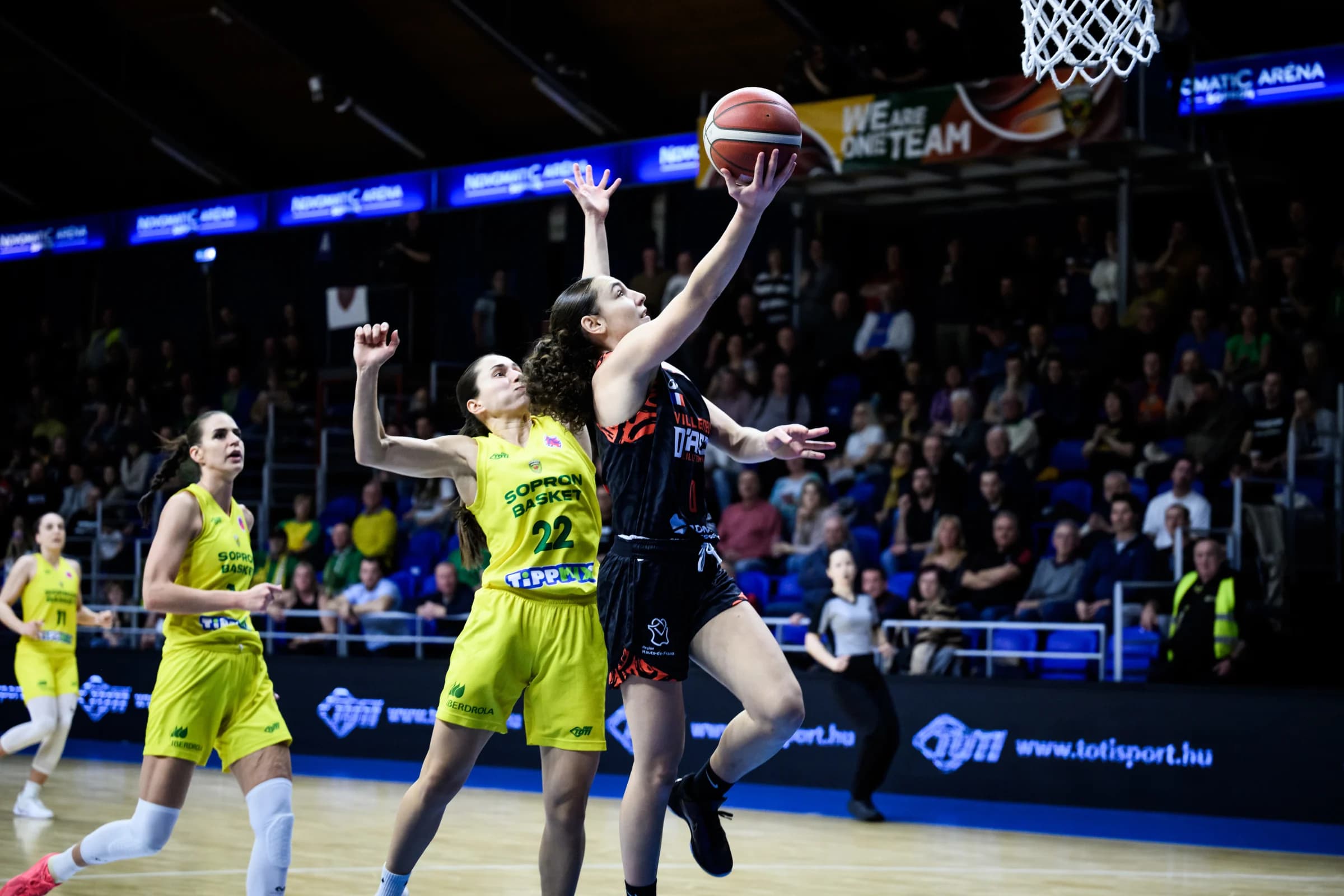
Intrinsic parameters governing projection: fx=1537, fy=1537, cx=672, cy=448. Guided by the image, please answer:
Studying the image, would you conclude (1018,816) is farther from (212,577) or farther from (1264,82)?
(1264,82)

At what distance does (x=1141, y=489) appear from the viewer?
12.1 metres

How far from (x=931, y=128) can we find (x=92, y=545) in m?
10.1

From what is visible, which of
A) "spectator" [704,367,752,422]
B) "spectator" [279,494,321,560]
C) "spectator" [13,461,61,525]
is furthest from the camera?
"spectator" [13,461,61,525]

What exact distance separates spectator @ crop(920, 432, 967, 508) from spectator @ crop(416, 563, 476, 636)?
12.5ft

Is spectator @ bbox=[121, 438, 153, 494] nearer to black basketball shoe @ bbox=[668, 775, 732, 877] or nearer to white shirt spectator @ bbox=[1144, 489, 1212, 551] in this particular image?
white shirt spectator @ bbox=[1144, 489, 1212, 551]

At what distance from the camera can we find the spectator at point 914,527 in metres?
12.0

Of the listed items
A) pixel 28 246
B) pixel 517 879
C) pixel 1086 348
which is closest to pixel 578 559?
pixel 517 879

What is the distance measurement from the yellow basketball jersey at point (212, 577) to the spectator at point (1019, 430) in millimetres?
8069

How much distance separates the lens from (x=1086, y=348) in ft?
44.6

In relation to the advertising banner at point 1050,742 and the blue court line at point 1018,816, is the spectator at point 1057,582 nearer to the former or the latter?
the advertising banner at point 1050,742

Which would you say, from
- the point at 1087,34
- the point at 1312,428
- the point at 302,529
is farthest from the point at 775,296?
the point at 1087,34

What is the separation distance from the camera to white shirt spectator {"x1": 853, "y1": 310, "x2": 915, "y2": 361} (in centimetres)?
1440

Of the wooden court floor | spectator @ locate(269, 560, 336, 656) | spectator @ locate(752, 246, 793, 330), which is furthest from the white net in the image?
Answer: spectator @ locate(269, 560, 336, 656)

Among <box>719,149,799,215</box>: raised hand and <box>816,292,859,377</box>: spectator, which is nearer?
<box>719,149,799,215</box>: raised hand
